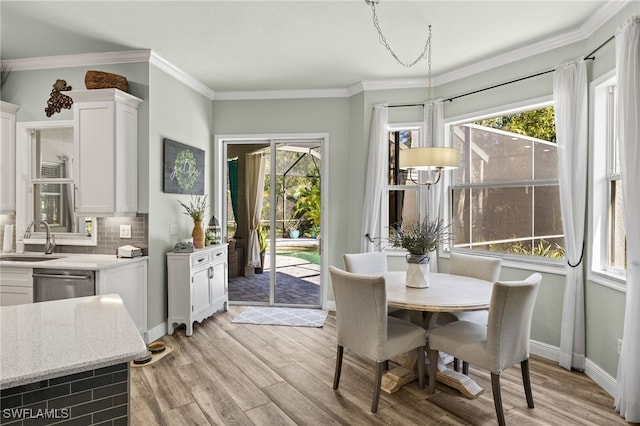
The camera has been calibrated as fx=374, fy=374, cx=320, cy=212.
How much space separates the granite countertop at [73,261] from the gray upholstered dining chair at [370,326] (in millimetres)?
1973

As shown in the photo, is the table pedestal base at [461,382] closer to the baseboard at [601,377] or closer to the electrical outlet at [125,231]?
the baseboard at [601,377]

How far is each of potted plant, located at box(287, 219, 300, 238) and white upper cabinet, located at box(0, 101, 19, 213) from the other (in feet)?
9.72

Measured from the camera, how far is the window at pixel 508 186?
351 cm

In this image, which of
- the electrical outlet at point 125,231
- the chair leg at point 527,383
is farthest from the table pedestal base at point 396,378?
the electrical outlet at point 125,231

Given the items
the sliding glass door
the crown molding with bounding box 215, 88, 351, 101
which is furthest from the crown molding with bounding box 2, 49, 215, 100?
the sliding glass door

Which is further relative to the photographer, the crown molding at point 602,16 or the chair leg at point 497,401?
the crown molding at point 602,16

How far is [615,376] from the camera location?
8.77 ft

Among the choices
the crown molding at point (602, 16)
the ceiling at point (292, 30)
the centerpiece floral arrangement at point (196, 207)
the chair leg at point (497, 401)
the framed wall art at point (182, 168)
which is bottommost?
the chair leg at point (497, 401)

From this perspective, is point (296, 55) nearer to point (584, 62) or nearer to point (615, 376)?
point (584, 62)

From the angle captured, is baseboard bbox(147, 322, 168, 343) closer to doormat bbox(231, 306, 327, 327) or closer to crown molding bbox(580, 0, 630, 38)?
doormat bbox(231, 306, 327, 327)

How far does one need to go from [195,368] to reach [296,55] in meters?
3.03

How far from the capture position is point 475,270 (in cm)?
340

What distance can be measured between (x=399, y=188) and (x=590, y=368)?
8.26ft

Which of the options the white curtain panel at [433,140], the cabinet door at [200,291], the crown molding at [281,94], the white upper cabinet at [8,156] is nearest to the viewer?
the white upper cabinet at [8,156]
